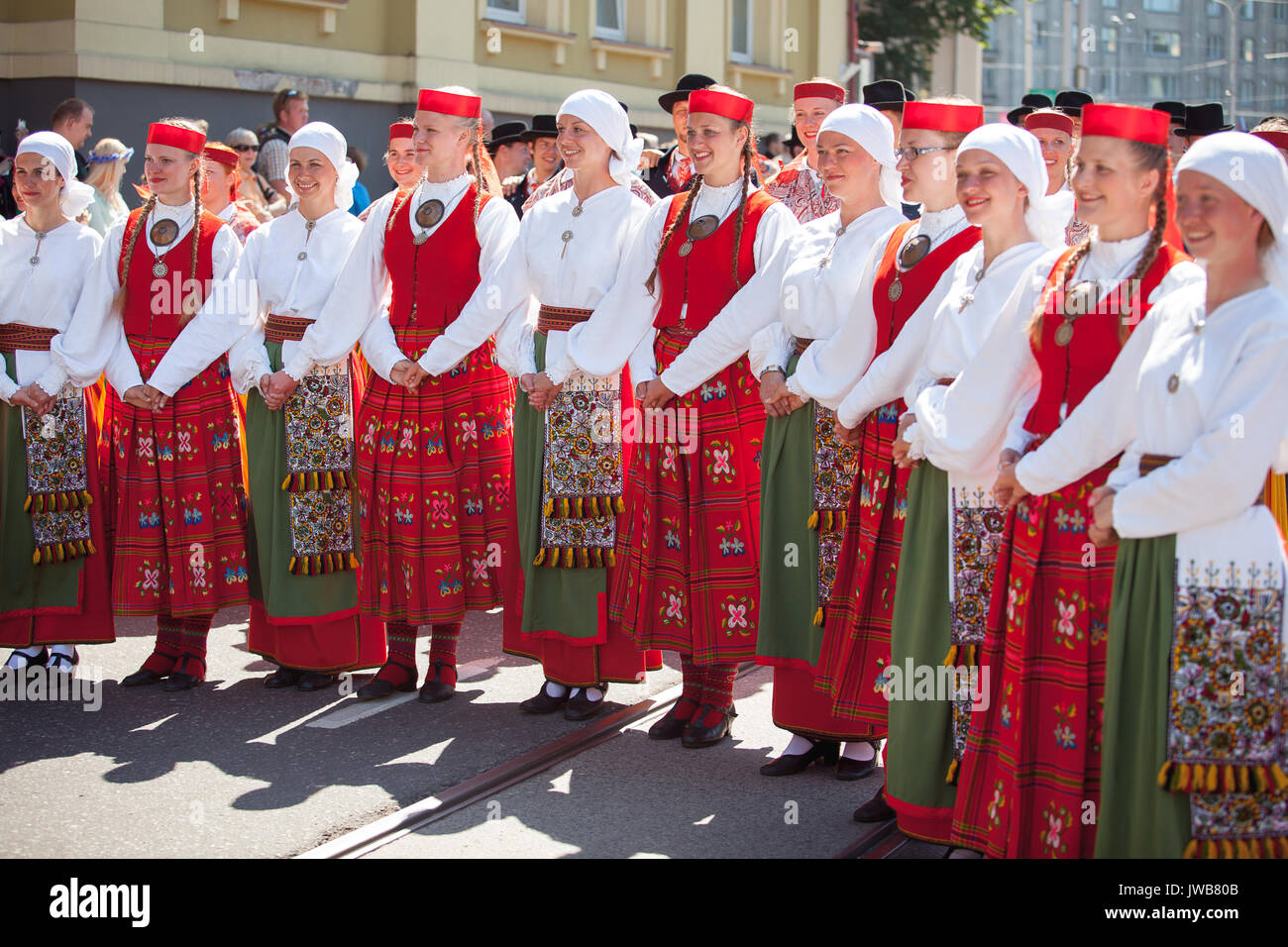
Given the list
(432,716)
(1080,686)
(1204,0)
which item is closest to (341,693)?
(432,716)

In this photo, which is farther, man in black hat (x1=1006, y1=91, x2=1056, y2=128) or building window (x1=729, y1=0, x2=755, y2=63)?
building window (x1=729, y1=0, x2=755, y2=63)

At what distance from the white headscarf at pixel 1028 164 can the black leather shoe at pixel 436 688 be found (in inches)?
122

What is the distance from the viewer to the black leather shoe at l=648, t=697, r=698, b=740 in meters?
5.54

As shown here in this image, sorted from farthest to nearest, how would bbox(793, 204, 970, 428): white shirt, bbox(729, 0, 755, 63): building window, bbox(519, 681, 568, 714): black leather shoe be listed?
bbox(729, 0, 755, 63): building window, bbox(519, 681, 568, 714): black leather shoe, bbox(793, 204, 970, 428): white shirt

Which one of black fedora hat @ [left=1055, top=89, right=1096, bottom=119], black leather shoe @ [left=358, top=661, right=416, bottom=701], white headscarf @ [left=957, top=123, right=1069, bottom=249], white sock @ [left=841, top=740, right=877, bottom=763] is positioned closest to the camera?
white headscarf @ [left=957, top=123, right=1069, bottom=249]

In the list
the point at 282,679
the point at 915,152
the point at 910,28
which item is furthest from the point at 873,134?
the point at 910,28

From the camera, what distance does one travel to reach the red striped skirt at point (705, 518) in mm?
5414

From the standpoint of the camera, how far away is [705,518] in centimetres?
545

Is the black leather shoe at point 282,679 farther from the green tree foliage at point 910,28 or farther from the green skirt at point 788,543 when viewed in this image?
the green tree foliage at point 910,28

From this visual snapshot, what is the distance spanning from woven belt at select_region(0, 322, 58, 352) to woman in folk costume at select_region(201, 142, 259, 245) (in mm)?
931

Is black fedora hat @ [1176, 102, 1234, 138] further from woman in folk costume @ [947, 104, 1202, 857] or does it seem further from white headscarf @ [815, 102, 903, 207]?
woman in folk costume @ [947, 104, 1202, 857]

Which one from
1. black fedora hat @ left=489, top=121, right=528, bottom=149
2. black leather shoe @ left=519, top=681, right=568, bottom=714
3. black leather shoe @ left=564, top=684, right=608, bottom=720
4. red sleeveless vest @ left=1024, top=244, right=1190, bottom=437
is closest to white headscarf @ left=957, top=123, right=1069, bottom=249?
red sleeveless vest @ left=1024, top=244, right=1190, bottom=437

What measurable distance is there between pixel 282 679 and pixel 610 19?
12.8m

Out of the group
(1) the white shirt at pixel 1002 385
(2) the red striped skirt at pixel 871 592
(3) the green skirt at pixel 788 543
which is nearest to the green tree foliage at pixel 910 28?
(3) the green skirt at pixel 788 543
